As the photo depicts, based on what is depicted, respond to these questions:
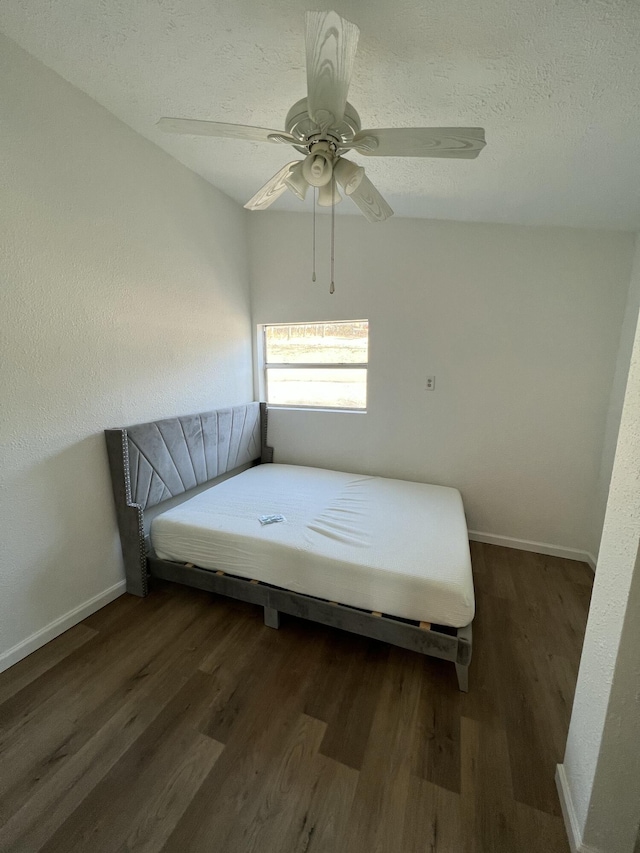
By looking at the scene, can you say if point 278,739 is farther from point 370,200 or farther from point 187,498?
point 370,200

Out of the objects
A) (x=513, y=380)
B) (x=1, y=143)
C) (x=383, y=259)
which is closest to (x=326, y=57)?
(x=1, y=143)

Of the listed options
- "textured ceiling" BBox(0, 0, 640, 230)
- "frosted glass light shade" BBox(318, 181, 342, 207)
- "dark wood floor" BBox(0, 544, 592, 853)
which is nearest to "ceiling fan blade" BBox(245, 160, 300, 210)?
"frosted glass light shade" BBox(318, 181, 342, 207)

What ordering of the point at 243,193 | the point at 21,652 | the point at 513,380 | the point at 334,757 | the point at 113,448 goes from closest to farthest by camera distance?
1. the point at 334,757
2. the point at 21,652
3. the point at 113,448
4. the point at 513,380
5. the point at 243,193

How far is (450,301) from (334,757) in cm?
282

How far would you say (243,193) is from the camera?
2713 mm

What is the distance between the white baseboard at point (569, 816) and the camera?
37.4 inches

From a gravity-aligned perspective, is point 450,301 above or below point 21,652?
above

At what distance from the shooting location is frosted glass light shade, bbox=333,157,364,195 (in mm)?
1224

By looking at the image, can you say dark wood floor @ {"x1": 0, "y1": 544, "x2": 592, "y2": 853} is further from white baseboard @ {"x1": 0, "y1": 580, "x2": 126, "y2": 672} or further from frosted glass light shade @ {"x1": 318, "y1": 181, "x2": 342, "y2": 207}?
frosted glass light shade @ {"x1": 318, "y1": 181, "x2": 342, "y2": 207}

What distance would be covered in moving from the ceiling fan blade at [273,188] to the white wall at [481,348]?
58.1 inches

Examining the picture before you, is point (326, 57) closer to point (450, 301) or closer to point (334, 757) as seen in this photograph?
point (450, 301)

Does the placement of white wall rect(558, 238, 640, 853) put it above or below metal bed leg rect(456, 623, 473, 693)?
above

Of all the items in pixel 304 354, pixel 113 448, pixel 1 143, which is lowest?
pixel 113 448

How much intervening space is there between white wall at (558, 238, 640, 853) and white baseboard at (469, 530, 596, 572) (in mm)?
1821
